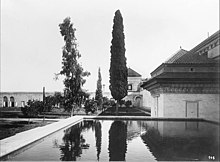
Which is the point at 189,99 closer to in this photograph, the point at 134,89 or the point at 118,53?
the point at 118,53

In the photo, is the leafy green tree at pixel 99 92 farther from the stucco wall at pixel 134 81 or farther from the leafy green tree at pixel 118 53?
the leafy green tree at pixel 118 53

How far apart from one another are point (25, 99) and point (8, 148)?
35944mm

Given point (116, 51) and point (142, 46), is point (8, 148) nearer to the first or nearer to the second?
point (142, 46)

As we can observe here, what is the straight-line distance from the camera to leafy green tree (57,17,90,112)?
66.3 ft

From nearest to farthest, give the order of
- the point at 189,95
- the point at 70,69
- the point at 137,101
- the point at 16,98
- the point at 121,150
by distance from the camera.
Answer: the point at 121,150, the point at 189,95, the point at 70,69, the point at 16,98, the point at 137,101

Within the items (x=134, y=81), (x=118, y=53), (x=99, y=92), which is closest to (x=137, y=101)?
(x=134, y=81)

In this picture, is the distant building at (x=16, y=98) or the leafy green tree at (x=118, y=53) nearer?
the leafy green tree at (x=118, y=53)

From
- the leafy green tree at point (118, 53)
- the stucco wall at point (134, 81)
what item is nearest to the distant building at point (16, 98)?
the stucco wall at point (134, 81)

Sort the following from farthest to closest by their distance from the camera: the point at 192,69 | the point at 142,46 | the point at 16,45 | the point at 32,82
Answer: the point at 32,82
the point at 192,69
the point at 142,46
the point at 16,45

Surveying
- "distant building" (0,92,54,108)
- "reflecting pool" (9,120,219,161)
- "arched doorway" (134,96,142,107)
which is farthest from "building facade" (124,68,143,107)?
"reflecting pool" (9,120,219,161)

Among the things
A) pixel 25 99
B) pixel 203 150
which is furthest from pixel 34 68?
pixel 25 99

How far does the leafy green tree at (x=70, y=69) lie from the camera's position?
20.2 m

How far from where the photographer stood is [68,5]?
9492mm

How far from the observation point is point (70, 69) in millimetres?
20141
